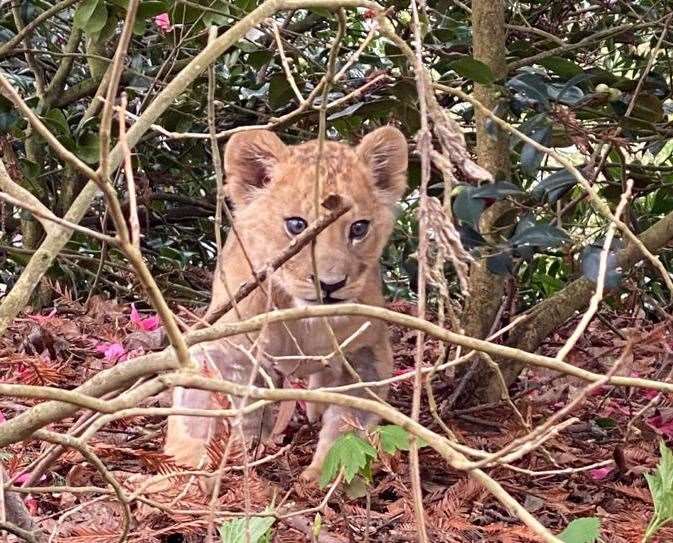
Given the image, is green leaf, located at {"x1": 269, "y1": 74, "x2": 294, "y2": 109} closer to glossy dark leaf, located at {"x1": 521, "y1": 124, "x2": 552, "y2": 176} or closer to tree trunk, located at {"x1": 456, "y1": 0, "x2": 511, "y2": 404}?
tree trunk, located at {"x1": 456, "y1": 0, "x2": 511, "y2": 404}

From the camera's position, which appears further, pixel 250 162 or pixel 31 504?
pixel 250 162

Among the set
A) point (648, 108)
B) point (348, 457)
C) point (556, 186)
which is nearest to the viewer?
point (348, 457)

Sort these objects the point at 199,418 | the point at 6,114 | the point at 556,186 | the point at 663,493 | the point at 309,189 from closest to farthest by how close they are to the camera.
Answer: the point at 663,493 < the point at 556,186 < the point at 199,418 < the point at 309,189 < the point at 6,114

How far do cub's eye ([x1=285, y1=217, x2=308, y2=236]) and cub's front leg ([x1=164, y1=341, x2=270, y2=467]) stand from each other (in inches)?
Answer: 18.5

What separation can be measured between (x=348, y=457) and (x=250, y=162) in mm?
1753

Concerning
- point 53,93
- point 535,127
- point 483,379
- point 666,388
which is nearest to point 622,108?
point 535,127

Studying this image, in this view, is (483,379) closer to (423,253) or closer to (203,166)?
(423,253)

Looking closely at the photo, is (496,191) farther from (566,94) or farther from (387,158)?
(387,158)

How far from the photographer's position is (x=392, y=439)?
2.11 m

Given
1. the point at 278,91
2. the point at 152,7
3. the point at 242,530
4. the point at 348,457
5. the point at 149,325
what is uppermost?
the point at 152,7

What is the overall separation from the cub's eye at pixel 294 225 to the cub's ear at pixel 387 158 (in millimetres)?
326

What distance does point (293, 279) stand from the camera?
317cm

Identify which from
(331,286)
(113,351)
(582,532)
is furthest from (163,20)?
(582,532)

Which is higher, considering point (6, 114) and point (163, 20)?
point (163, 20)
